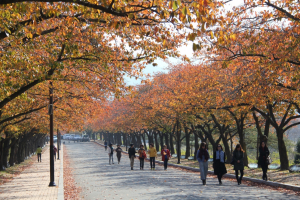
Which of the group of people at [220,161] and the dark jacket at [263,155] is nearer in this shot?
the group of people at [220,161]

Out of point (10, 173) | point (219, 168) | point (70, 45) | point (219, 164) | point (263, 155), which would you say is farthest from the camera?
point (10, 173)

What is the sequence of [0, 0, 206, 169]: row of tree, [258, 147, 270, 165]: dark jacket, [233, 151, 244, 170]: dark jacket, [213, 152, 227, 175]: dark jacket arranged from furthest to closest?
[258, 147, 270, 165]: dark jacket, [213, 152, 227, 175]: dark jacket, [233, 151, 244, 170]: dark jacket, [0, 0, 206, 169]: row of tree

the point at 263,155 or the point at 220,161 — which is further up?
the point at 263,155

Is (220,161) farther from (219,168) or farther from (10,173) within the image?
(10,173)

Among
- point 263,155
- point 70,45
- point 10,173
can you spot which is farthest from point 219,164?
point 10,173

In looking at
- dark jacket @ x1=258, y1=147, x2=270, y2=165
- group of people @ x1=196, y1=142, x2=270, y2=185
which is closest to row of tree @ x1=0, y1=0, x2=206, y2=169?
group of people @ x1=196, y1=142, x2=270, y2=185

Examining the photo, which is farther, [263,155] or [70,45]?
[263,155]

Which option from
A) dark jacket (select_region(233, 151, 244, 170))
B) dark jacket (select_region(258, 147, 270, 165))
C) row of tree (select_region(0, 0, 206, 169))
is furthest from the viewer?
dark jacket (select_region(258, 147, 270, 165))

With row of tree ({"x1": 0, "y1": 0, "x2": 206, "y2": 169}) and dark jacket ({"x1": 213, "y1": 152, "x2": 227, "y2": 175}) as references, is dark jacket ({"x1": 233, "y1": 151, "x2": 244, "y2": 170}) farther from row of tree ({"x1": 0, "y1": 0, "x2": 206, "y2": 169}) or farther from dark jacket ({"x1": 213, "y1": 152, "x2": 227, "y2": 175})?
row of tree ({"x1": 0, "y1": 0, "x2": 206, "y2": 169})

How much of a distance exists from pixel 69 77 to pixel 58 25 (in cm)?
434

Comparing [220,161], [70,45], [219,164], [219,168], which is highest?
[70,45]

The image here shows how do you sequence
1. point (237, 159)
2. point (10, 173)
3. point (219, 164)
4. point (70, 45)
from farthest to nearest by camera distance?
1. point (10, 173)
2. point (219, 164)
3. point (237, 159)
4. point (70, 45)

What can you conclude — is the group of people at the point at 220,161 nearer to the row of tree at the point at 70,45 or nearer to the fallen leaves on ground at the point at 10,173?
the row of tree at the point at 70,45

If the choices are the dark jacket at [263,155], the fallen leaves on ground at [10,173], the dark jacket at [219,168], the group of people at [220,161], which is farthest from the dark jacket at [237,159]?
the fallen leaves on ground at [10,173]
